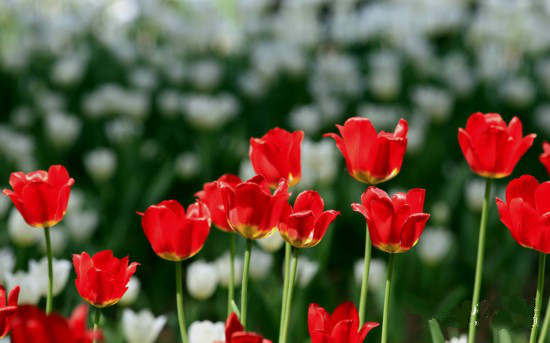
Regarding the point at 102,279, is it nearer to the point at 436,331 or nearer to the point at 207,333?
the point at 207,333

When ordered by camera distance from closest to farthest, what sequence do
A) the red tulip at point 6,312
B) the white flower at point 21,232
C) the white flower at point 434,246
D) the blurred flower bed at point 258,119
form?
the red tulip at point 6,312
the white flower at point 21,232
the blurred flower bed at point 258,119
the white flower at point 434,246

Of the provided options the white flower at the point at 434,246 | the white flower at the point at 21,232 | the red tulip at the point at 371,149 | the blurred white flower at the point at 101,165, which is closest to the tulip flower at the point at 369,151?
the red tulip at the point at 371,149

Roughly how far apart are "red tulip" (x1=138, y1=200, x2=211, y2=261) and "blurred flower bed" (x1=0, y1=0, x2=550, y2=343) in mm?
200

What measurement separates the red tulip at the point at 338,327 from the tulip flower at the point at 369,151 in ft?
0.29

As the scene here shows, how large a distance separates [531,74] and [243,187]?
361cm

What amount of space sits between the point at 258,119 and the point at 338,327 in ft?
9.13

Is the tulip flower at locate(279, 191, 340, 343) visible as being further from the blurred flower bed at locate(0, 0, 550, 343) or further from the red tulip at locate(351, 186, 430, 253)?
the blurred flower bed at locate(0, 0, 550, 343)

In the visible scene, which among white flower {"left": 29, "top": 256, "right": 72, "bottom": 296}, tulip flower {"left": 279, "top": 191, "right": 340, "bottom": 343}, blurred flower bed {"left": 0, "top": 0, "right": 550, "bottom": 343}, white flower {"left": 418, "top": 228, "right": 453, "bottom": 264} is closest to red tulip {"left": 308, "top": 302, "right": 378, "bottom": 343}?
tulip flower {"left": 279, "top": 191, "right": 340, "bottom": 343}

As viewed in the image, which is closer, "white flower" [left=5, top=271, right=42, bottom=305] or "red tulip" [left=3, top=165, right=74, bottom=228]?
"red tulip" [left=3, top=165, right=74, bottom=228]

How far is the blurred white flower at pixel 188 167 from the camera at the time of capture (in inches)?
109

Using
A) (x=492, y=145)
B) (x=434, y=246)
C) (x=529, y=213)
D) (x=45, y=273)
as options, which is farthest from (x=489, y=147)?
(x=434, y=246)

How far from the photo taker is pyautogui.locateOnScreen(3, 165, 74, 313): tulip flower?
35.6 inches

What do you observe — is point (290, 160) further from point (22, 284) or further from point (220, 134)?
point (220, 134)

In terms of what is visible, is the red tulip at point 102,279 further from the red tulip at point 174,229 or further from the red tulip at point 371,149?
the red tulip at point 371,149
